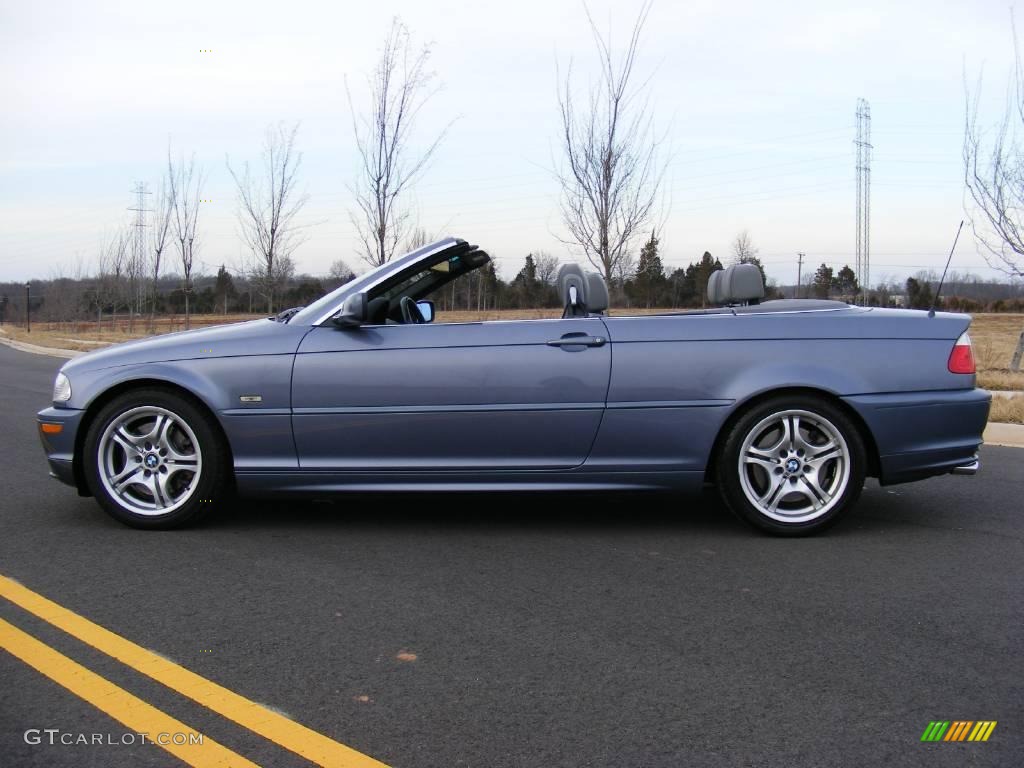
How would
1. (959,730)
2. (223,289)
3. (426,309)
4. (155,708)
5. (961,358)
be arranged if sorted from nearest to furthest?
(959,730)
(155,708)
(961,358)
(426,309)
(223,289)

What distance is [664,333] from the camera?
4.80 m

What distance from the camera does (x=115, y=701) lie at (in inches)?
113

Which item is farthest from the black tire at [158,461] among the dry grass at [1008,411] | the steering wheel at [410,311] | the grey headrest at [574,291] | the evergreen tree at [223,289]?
the evergreen tree at [223,289]

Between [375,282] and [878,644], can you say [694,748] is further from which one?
[375,282]

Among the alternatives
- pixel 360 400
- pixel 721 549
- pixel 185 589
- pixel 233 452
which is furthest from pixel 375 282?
pixel 721 549

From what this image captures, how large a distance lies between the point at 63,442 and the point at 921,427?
4.40 metres

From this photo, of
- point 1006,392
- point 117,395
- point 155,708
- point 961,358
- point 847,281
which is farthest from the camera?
point 847,281

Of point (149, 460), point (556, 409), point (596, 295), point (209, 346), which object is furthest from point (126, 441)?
point (596, 295)

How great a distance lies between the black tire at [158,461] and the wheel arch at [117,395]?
16mm

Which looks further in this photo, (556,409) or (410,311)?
(410,311)

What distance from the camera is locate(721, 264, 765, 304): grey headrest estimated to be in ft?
18.0

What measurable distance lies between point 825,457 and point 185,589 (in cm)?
309

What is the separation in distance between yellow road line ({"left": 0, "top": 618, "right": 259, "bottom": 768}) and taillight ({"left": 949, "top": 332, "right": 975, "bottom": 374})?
154 inches

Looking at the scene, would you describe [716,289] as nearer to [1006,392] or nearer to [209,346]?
[209,346]
